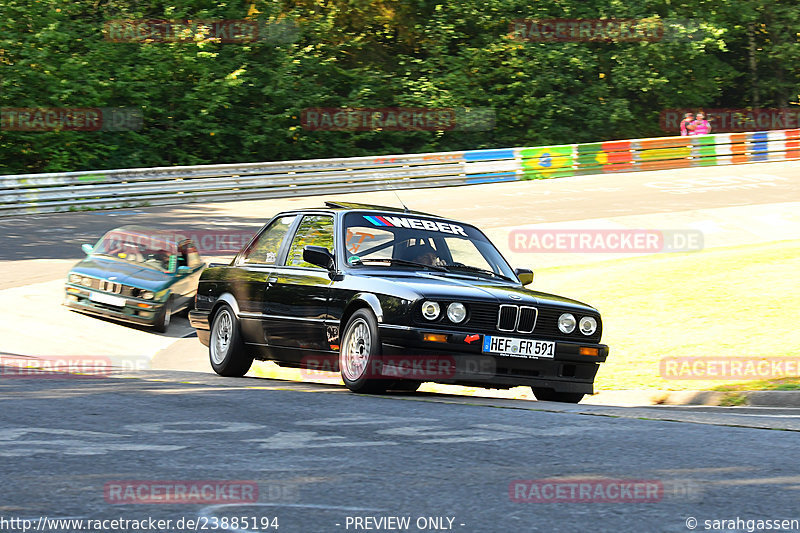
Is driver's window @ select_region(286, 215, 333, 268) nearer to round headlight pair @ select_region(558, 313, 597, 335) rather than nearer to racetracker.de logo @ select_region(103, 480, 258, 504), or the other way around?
round headlight pair @ select_region(558, 313, 597, 335)

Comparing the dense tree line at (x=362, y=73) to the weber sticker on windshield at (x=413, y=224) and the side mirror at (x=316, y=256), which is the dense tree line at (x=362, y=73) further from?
the side mirror at (x=316, y=256)

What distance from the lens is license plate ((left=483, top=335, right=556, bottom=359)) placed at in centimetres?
848

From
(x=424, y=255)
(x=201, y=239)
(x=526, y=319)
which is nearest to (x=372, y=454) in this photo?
(x=526, y=319)

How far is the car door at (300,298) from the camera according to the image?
942 cm

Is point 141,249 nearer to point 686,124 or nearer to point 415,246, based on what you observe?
point 415,246

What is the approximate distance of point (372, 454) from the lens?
5.75m

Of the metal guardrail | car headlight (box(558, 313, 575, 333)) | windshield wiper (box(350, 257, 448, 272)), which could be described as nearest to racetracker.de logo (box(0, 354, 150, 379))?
windshield wiper (box(350, 257, 448, 272))

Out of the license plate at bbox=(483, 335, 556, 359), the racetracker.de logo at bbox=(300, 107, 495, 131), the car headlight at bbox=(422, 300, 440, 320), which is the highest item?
the racetracker.de logo at bbox=(300, 107, 495, 131)

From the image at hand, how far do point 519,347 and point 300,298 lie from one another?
2152mm

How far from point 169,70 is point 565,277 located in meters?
19.4

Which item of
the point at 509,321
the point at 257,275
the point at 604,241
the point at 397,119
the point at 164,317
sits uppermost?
the point at 397,119

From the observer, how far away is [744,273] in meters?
16.6

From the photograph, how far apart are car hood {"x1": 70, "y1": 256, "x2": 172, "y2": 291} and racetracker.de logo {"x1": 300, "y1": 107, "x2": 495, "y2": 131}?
68.2ft

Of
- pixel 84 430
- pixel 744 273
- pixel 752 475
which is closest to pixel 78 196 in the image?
pixel 744 273
